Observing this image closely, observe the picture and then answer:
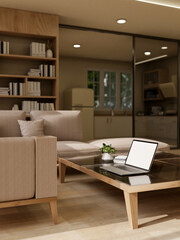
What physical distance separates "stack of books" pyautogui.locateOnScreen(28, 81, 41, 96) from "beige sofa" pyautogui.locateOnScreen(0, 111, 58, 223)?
3.18m

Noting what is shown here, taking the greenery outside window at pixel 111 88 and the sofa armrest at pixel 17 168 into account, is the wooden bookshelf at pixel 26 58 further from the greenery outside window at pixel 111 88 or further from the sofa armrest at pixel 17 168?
the greenery outside window at pixel 111 88

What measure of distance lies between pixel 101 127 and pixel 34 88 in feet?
11.7

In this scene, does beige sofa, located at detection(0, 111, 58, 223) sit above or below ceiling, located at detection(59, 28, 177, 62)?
below

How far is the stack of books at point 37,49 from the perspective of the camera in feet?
16.4

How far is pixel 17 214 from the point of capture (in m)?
2.28

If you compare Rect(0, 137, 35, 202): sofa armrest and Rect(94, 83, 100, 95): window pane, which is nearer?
Rect(0, 137, 35, 202): sofa armrest

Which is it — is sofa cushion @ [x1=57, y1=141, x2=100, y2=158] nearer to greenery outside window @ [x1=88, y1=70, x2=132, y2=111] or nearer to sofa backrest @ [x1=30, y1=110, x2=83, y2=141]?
sofa backrest @ [x1=30, y1=110, x2=83, y2=141]

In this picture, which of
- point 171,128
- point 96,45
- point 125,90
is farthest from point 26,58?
point 125,90

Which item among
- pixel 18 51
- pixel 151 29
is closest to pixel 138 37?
pixel 151 29

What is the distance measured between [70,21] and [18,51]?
1120mm

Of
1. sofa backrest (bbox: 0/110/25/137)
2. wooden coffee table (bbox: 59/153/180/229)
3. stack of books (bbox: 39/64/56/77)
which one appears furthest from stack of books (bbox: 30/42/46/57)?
wooden coffee table (bbox: 59/153/180/229)

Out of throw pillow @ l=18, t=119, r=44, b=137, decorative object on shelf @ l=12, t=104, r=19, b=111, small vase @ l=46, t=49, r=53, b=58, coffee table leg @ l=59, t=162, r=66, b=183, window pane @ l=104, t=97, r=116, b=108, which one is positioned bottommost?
coffee table leg @ l=59, t=162, r=66, b=183

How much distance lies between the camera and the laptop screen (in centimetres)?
238

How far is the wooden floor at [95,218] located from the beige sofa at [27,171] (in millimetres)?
181
